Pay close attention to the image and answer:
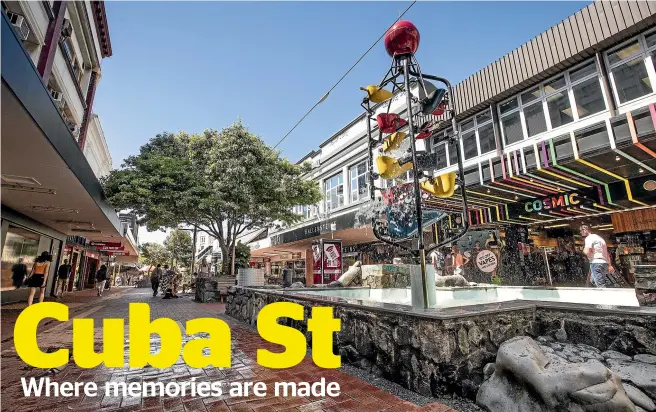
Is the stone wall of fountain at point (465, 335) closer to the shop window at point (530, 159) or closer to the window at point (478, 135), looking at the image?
the shop window at point (530, 159)

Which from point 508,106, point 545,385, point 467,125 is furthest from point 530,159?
point 545,385

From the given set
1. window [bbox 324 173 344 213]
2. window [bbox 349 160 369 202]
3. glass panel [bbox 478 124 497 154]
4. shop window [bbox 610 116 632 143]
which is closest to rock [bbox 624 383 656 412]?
Answer: shop window [bbox 610 116 632 143]

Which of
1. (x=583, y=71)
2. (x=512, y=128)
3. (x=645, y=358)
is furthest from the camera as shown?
(x=512, y=128)

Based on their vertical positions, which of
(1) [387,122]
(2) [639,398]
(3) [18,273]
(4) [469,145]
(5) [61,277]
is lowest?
(2) [639,398]

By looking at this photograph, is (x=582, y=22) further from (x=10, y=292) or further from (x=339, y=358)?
(x=10, y=292)

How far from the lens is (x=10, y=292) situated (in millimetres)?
10203

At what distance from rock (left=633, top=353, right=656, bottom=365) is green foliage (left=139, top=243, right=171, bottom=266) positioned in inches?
2127

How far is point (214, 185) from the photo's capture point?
12750 millimetres

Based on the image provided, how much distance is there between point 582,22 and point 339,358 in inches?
436

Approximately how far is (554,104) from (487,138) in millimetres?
2219

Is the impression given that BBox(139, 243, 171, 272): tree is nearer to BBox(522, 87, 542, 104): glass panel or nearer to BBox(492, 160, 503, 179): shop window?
BBox(492, 160, 503, 179): shop window

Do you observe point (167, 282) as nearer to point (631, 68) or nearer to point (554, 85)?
point (554, 85)

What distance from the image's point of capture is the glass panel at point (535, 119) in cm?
984

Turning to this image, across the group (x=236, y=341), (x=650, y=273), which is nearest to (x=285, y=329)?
(x=236, y=341)
